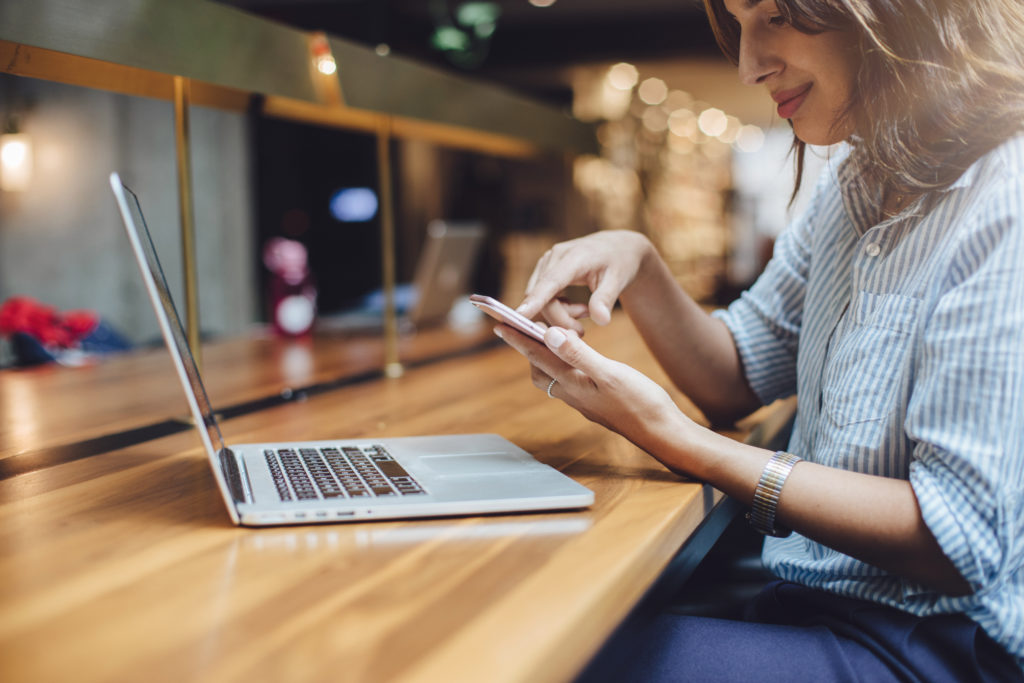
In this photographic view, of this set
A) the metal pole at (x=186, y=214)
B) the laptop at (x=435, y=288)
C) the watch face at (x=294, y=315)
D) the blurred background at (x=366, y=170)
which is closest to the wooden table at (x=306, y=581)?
the metal pole at (x=186, y=214)

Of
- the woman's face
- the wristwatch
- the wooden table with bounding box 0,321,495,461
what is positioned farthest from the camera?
the wooden table with bounding box 0,321,495,461

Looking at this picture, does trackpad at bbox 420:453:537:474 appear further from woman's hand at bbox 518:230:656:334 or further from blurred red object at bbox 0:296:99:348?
blurred red object at bbox 0:296:99:348

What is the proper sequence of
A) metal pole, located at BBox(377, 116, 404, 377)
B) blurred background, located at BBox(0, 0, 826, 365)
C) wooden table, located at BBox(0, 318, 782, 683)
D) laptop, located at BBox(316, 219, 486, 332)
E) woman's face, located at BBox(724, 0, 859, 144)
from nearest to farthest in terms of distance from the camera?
wooden table, located at BBox(0, 318, 782, 683) < woman's face, located at BBox(724, 0, 859, 144) < metal pole, located at BBox(377, 116, 404, 377) < laptop, located at BBox(316, 219, 486, 332) < blurred background, located at BBox(0, 0, 826, 365)

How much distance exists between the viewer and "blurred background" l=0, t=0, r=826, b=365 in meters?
4.89

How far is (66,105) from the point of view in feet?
16.1

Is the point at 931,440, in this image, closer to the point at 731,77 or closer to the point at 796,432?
the point at 796,432

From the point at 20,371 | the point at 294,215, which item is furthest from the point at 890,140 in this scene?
the point at 294,215

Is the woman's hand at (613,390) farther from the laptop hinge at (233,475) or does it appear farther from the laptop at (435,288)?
the laptop at (435,288)

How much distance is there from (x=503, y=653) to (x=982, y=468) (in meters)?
0.48

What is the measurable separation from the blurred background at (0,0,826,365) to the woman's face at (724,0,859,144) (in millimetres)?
2095

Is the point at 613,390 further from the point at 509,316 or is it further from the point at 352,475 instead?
the point at 352,475

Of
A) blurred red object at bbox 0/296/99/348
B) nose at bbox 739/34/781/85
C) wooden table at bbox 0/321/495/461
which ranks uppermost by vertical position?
nose at bbox 739/34/781/85

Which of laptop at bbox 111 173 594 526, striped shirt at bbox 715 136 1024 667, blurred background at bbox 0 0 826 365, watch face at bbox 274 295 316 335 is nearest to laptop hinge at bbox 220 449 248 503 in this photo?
laptop at bbox 111 173 594 526

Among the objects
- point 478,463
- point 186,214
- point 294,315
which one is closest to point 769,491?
point 478,463
